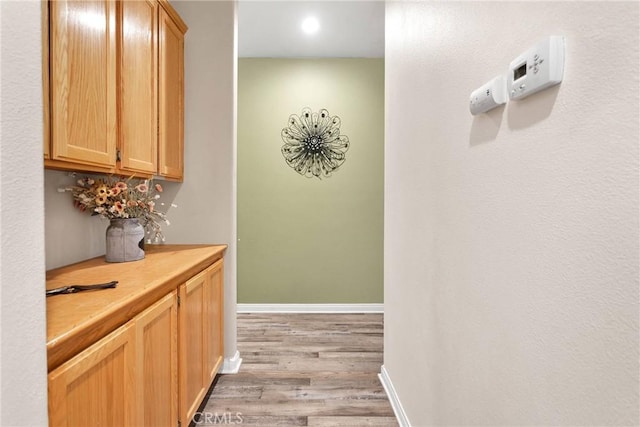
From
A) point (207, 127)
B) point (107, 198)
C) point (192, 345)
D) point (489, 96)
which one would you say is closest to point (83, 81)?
point (107, 198)

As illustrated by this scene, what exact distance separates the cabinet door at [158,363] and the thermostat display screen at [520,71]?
1.28 metres

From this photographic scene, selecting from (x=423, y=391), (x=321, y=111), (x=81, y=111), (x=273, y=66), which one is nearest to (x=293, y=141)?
(x=321, y=111)

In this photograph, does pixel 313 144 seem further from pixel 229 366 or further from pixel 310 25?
pixel 229 366

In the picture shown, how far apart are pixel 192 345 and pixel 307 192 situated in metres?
2.28

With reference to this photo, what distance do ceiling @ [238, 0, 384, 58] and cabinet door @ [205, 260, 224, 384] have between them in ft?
6.79

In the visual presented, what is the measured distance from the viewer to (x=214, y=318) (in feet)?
7.32

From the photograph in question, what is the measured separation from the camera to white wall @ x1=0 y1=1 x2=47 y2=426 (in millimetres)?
559

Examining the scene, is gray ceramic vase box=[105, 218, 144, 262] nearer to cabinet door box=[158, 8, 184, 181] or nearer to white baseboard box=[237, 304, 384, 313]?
cabinet door box=[158, 8, 184, 181]

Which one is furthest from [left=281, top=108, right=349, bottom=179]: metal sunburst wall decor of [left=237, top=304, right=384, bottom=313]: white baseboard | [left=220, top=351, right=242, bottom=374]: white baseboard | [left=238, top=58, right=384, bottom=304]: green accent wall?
[left=220, top=351, right=242, bottom=374]: white baseboard

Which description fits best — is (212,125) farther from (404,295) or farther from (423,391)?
(423,391)

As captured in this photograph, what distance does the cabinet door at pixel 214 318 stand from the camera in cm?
209

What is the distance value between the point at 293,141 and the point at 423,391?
2.85 metres

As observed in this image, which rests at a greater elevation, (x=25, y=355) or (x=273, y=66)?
(x=273, y=66)

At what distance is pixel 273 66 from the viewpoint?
384 cm
